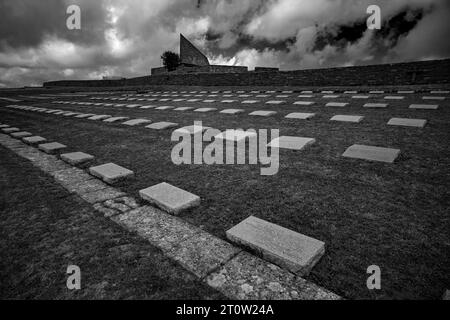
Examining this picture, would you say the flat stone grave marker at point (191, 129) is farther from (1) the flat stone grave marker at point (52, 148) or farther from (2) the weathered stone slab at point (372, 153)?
(2) the weathered stone slab at point (372, 153)

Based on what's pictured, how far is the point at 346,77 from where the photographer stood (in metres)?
12.0

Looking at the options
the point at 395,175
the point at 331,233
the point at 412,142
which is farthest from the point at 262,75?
the point at 331,233

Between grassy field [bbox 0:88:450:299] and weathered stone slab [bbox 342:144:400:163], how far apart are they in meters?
0.10

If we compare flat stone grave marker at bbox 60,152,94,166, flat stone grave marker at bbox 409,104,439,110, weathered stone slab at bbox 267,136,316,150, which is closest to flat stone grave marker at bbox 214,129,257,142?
weathered stone slab at bbox 267,136,316,150

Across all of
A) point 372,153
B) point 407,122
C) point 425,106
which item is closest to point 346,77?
point 425,106

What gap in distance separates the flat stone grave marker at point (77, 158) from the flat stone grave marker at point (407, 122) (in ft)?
15.8

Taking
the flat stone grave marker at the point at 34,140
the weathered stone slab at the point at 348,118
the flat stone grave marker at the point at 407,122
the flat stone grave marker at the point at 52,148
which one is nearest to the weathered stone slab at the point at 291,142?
the weathered stone slab at the point at 348,118

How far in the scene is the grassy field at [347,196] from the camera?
1.40 meters

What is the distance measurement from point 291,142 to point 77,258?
297 cm

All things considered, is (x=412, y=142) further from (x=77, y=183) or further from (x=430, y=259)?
(x=77, y=183)

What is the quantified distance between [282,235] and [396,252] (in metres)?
0.67

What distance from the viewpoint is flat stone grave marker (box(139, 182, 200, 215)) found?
211 cm

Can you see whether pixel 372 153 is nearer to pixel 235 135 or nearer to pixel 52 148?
pixel 235 135

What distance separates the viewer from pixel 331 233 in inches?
67.7
